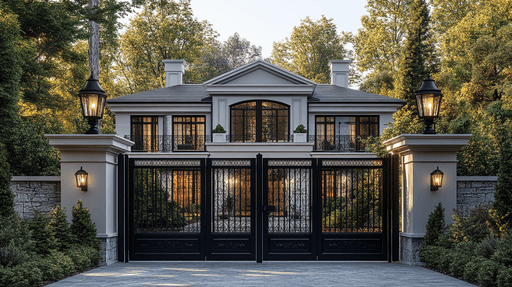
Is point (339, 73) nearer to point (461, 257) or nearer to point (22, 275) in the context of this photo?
point (461, 257)

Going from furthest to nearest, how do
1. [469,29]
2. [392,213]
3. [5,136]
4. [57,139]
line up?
[469,29] < [5,136] < [392,213] < [57,139]

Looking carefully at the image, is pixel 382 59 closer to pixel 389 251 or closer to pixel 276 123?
pixel 276 123

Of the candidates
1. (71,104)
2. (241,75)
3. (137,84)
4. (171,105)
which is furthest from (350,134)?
(137,84)

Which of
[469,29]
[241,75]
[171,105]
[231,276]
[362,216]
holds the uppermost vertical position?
[469,29]

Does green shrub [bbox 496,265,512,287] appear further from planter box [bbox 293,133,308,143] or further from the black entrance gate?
planter box [bbox 293,133,308,143]

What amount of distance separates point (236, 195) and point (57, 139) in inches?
158

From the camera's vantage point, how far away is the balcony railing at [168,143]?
83.0 ft

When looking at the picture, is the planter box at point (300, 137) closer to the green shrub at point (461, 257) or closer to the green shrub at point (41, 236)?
the green shrub at point (461, 257)

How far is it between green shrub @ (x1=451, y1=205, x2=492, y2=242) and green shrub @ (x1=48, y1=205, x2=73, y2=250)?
7.58m

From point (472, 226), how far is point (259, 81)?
17.8 m

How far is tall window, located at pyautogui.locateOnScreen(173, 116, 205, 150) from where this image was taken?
2548cm

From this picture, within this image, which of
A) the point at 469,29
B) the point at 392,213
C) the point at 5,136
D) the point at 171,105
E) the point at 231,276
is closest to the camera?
the point at 231,276

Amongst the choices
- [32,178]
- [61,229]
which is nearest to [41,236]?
[61,229]

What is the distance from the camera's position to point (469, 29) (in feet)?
93.3
